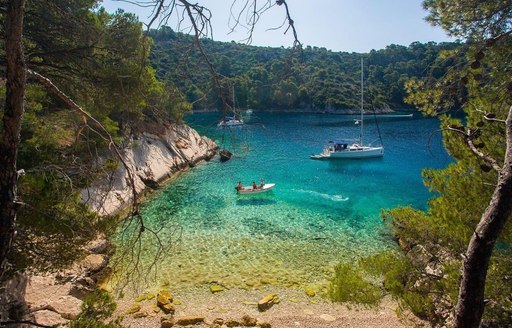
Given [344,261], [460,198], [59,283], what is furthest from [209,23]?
[344,261]

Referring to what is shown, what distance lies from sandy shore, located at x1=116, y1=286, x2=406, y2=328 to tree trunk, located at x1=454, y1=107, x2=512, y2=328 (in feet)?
26.9

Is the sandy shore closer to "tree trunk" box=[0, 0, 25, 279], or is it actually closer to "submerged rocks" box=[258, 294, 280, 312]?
"submerged rocks" box=[258, 294, 280, 312]

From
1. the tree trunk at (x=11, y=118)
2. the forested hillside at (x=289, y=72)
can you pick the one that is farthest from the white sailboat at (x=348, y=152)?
the tree trunk at (x=11, y=118)

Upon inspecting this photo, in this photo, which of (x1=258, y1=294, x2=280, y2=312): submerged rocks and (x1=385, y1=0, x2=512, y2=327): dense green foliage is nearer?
(x1=385, y1=0, x2=512, y2=327): dense green foliage

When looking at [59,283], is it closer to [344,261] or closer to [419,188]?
[344,261]

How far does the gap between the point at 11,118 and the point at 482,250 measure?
344cm

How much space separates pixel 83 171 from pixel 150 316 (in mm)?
8920

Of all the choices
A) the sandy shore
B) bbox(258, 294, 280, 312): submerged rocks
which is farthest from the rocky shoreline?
bbox(258, 294, 280, 312): submerged rocks

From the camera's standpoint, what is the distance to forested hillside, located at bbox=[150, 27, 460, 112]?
2.51 meters

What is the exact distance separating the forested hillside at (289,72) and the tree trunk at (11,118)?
0.76 m

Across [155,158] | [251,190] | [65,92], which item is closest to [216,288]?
[65,92]

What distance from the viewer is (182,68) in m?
2.57

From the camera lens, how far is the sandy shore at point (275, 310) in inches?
412

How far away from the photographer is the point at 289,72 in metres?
2.42
